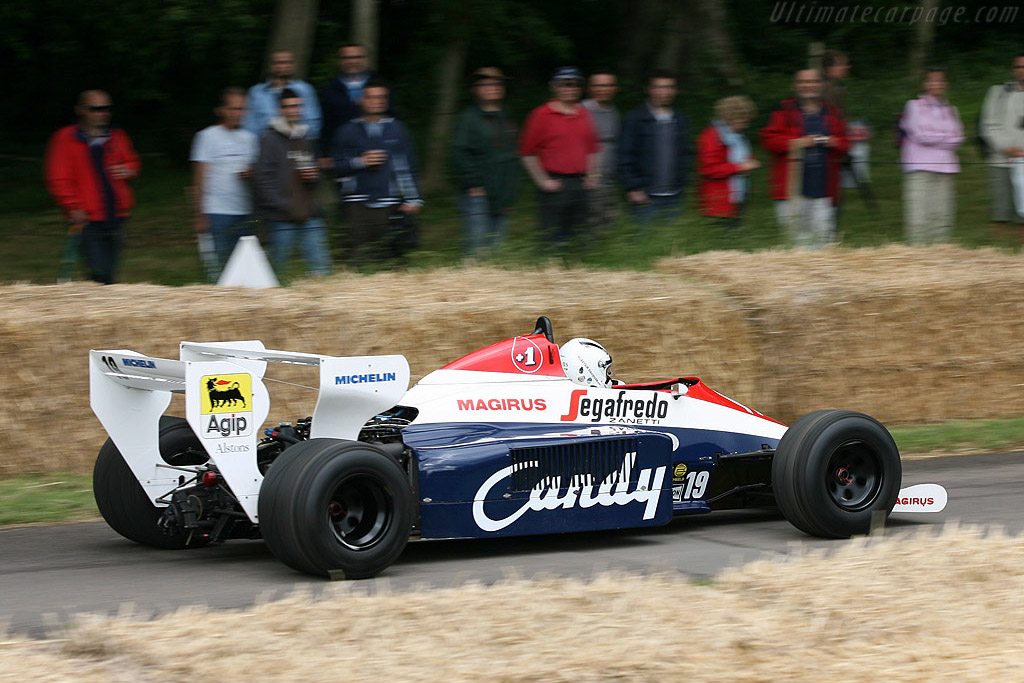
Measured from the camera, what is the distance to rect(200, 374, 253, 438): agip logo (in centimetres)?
627

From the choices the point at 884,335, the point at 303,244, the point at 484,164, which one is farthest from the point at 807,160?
the point at 303,244

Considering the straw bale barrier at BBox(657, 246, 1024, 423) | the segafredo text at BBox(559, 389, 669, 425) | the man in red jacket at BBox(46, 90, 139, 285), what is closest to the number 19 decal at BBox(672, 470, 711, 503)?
the segafredo text at BBox(559, 389, 669, 425)

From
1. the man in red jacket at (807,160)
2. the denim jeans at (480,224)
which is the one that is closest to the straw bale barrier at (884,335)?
the man in red jacket at (807,160)

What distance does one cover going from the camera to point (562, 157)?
11.4 meters

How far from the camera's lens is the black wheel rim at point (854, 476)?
728 cm

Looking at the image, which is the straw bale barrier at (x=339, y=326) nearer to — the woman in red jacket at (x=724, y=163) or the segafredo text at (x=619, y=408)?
the woman in red jacket at (x=724, y=163)

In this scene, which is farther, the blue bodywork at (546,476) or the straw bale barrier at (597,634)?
the blue bodywork at (546,476)

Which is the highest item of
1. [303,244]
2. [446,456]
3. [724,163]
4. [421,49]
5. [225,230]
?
[421,49]

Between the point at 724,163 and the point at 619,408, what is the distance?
198 inches

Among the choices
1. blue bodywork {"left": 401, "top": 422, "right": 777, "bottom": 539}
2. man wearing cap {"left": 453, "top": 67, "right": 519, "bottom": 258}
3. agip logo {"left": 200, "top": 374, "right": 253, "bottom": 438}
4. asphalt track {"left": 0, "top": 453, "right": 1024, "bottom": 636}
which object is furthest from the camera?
man wearing cap {"left": 453, "top": 67, "right": 519, "bottom": 258}

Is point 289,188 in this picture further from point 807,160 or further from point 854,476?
point 854,476

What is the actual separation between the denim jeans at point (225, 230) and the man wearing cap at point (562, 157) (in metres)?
2.40

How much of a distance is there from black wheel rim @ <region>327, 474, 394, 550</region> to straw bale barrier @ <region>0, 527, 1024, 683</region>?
1.60ft

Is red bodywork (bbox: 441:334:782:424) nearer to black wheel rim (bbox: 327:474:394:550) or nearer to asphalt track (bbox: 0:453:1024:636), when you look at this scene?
asphalt track (bbox: 0:453:1024:636)
